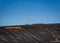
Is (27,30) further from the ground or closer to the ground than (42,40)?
further from the ground

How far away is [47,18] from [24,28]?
1.34ft

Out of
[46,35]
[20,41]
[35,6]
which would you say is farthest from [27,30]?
[35,6]

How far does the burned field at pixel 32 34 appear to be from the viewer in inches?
61.3

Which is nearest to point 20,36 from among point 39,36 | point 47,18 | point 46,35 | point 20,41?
point 20,41

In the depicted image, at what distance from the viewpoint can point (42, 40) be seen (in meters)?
1.55

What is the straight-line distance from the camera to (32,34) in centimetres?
163

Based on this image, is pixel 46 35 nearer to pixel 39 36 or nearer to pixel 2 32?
pixel 39 36

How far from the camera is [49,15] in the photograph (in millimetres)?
1633

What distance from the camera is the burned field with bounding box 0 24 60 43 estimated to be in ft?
5.11

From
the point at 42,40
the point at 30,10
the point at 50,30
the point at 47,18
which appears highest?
the point at 30,10

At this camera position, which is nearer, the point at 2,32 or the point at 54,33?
the point at 54,33

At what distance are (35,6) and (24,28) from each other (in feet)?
1.34

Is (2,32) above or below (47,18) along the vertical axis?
below

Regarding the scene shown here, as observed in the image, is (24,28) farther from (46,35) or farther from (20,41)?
(46,35)
